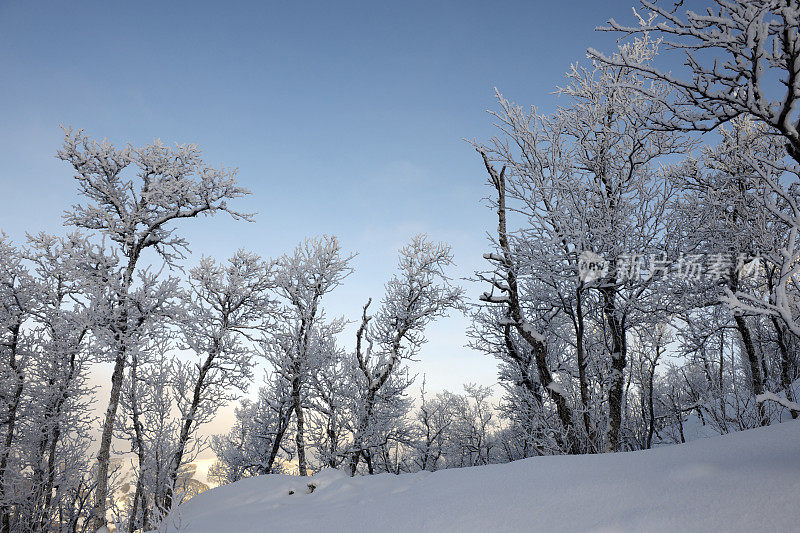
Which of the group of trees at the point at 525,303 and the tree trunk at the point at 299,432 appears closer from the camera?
the group of trees at the point at 525,303

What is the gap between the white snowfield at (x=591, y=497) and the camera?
82.5 inches

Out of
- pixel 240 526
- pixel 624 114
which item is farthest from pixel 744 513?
pixel 624 114

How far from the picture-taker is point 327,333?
13672 mm

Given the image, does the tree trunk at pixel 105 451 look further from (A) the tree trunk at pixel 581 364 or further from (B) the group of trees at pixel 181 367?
(A) the tree trunk at pixel 581 364

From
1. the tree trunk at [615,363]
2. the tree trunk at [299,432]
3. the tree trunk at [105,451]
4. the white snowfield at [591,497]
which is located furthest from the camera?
the tree trunk at [299,432]

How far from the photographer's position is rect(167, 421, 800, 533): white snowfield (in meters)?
2.10

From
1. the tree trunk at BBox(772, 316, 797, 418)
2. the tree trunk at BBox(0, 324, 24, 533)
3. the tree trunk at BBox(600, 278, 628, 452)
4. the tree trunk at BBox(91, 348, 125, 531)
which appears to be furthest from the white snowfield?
the tree trunk at BBox(0, 324, 24, 533)

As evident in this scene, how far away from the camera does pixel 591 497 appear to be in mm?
2627

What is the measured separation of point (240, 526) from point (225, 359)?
999 centimetres

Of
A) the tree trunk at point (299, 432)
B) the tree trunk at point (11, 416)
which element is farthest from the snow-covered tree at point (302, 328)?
the tree trunk at point (11, 416)

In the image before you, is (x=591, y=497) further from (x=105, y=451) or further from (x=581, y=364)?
(x=105, y=451)

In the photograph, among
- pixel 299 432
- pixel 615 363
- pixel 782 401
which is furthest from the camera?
pixel 299 432

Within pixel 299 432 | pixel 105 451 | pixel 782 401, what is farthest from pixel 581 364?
pixel 105 451

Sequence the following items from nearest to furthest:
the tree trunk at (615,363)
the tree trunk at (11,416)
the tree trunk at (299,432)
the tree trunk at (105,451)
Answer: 1. the tree trunk at (615,363)
2. the tree trunk at (105,451)
3. the tree trunk at (11,416)
4. the tree trunk at (299,432)
